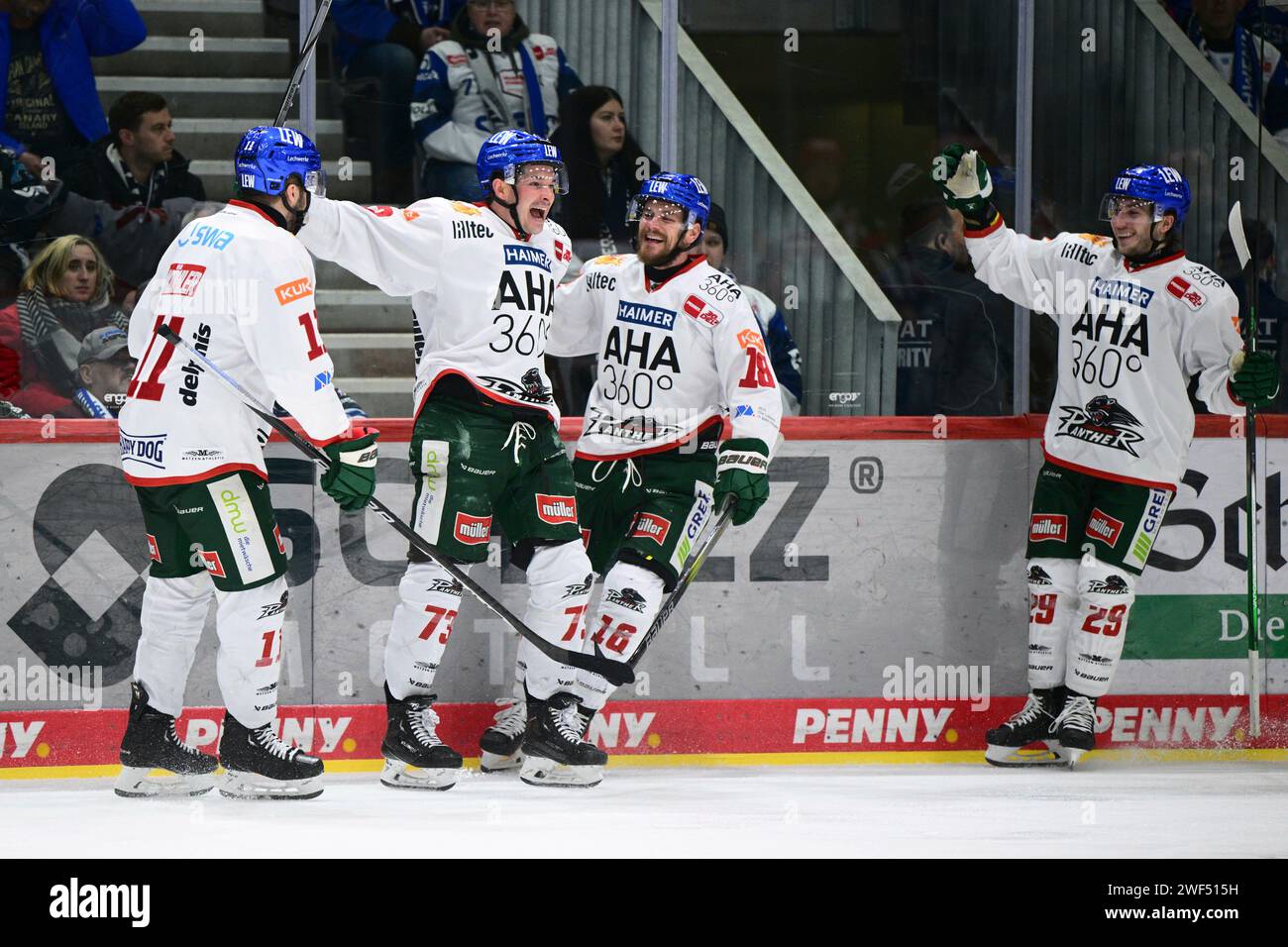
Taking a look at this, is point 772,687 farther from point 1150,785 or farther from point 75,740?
point 75,740

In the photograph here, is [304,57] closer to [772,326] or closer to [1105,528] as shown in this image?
[772,326]

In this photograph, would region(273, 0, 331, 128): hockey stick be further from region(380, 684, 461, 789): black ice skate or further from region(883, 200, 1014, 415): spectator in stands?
region(883, 200, 1014, 415): spectator in stands

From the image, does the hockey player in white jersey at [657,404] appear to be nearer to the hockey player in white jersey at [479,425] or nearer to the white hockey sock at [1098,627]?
the hockey player in white jersey at [479,425]

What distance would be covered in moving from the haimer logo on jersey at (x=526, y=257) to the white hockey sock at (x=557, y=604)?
770 millimetres

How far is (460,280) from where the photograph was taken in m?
4.81

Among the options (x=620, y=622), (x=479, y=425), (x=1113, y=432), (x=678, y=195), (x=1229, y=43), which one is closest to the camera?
(x=479, y=425)

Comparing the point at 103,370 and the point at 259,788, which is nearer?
the point at 259,788

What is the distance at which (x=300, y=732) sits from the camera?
5.18 meters

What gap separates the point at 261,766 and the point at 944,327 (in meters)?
2.52

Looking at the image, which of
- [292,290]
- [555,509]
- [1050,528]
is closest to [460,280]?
[292,290]

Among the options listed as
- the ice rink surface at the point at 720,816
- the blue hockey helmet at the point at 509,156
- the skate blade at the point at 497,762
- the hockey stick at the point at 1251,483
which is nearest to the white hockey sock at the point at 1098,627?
the ice rink surface at the point at 720,816

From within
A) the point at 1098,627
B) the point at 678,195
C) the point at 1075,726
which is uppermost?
the point at 678,195

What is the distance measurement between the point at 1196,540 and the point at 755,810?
188 centimetres

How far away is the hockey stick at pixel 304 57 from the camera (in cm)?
493
